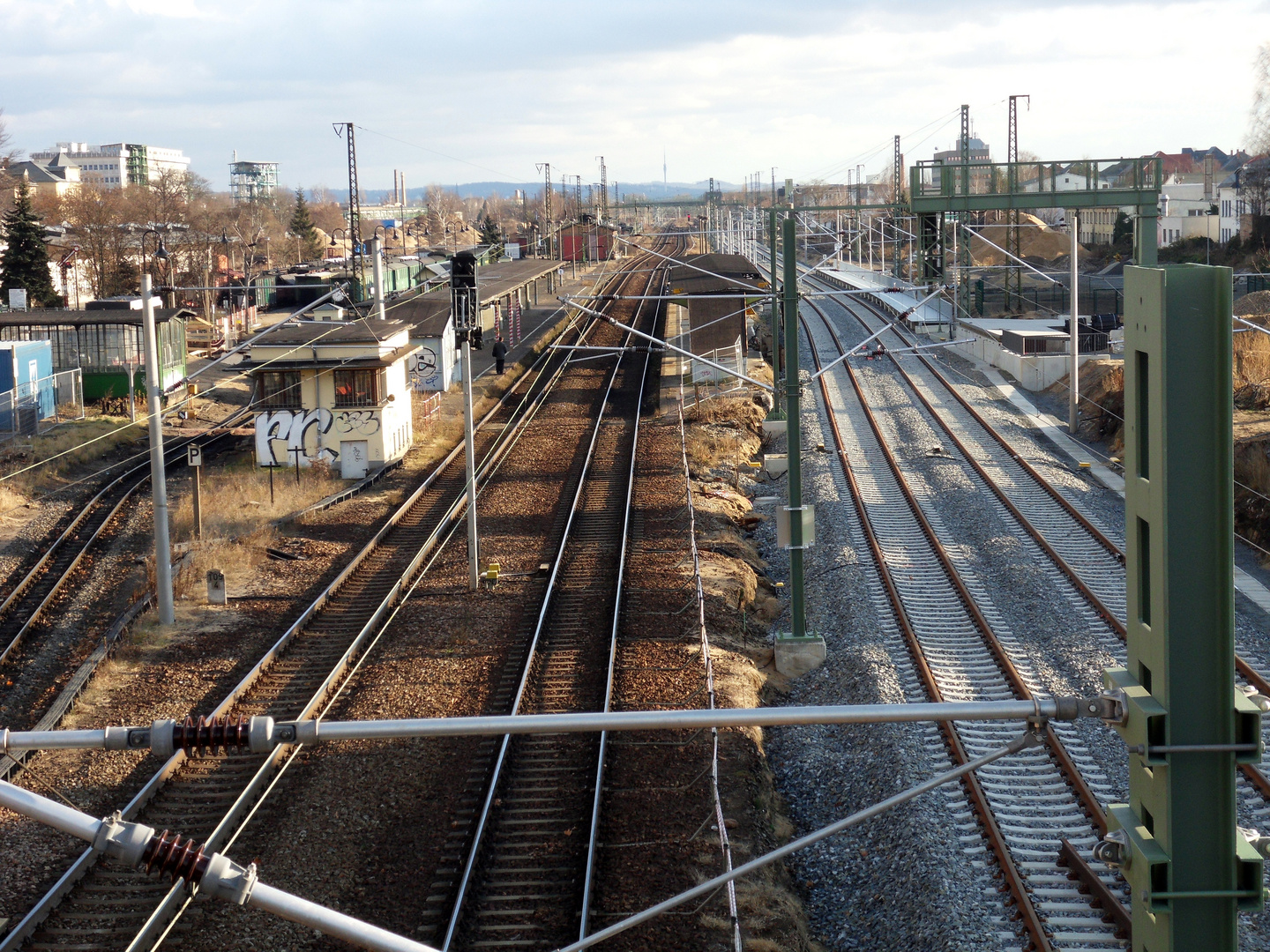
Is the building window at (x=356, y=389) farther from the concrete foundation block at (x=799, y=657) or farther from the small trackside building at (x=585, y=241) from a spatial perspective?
the small trackside building at (x=585, y=241)

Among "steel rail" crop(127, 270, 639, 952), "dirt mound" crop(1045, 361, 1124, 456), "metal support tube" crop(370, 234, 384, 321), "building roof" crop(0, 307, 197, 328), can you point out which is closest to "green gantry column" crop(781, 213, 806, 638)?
"steel rail" crop(127, 270, 639, 952)

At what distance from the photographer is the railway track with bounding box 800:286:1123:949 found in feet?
26.2

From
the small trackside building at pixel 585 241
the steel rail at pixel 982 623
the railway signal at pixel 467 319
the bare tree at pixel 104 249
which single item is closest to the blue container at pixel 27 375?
the railway signal at pixel 467 319

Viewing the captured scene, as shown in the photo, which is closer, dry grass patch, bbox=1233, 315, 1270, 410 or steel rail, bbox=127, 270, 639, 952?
steel rail, bbox=127, 270, 639, 952

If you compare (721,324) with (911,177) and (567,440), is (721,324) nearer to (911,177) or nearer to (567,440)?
(911,177)

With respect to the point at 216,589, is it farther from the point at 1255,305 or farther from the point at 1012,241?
the point at 1012,241

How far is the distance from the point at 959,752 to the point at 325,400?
652 inches

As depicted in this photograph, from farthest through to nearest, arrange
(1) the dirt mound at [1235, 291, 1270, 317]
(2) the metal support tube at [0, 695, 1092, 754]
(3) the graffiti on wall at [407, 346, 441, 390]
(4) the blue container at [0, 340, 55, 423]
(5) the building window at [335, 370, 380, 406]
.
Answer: (1) the dirt mound at [1235, 291, 1270, 317] < (3) the graffiti on wall at [407, 346, 441, 390] < (4) the blue container at [0, 340, 55, 423] < (5) the building window at [335, 370, 380, 406] < (2) the metal support tube at [0, 695, 1092, 754]

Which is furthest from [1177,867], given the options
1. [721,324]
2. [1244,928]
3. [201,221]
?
[201,221]

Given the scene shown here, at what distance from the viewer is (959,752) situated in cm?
1039

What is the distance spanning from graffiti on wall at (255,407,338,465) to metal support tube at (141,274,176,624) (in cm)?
917

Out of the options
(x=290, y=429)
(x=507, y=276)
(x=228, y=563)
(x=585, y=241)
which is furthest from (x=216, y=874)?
(x=585, y=241)

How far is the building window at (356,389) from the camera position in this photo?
930 inches

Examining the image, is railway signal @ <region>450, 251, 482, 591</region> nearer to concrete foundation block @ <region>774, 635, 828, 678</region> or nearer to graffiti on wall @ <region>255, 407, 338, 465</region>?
concrete foundation block @ <region>774, 635, 828, 678</region>
